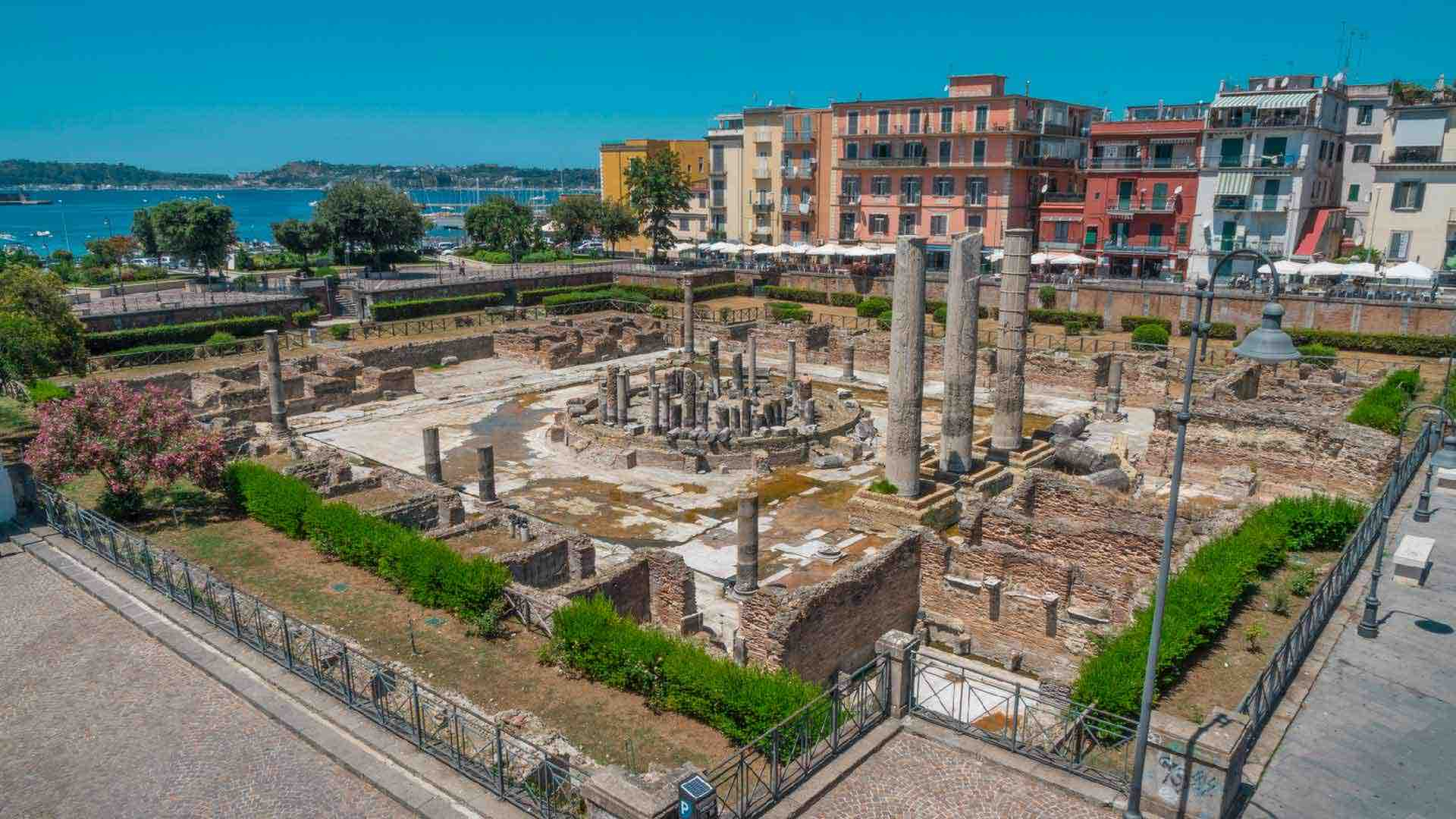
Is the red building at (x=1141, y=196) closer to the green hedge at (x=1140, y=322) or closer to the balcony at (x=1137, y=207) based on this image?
the balcony at (x=1137, y=207)

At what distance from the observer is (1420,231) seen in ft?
165

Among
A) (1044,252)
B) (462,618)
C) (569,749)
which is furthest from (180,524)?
(1044,252)

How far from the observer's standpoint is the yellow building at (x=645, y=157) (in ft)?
279

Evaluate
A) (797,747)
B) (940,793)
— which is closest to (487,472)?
(797,747)

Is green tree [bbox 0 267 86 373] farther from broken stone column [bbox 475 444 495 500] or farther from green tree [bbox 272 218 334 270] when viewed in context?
green tree [bbox 272 218 334 270]

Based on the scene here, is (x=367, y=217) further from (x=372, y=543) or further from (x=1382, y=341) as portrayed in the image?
(x=1382, y=341)

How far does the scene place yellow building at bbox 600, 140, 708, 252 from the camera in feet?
279

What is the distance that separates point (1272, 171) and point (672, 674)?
5289cm

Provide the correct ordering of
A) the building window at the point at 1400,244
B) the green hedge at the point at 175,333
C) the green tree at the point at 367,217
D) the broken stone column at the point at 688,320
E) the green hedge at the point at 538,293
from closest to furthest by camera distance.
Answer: the green hedge at the point at 175,333
the broken stone column at the point at 688,320
the building window at the point at 1400,244
the green hedge at the point at 538,293
the green tree at the point at 367,217

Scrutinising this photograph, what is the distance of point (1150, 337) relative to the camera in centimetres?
4838

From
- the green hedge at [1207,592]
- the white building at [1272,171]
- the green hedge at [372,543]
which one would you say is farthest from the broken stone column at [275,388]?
the white building at [1272,171]

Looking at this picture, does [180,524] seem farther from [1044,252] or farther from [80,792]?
[1044,252]

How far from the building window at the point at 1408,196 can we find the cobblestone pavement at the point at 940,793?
170 feet

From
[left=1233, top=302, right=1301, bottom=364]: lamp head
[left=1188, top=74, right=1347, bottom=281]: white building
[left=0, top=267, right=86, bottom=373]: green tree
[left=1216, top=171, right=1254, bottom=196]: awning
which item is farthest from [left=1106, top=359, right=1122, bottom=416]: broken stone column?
[left=0, top=267, right=86, bottom=373]: green tree
